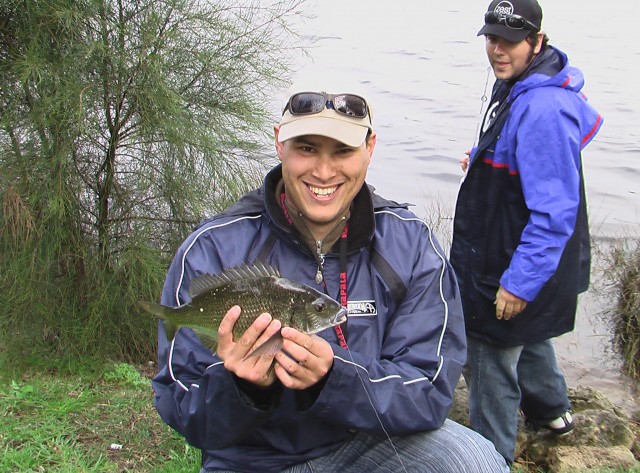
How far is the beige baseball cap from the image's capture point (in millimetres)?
2668

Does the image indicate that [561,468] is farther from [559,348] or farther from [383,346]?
[559,348]

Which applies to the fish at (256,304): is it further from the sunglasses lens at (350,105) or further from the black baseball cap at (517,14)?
the black baseball cap at (517,14)

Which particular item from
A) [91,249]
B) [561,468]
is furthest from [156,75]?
[561,468]

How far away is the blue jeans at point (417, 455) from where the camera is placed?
98.4 inches

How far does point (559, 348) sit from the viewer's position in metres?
6.84

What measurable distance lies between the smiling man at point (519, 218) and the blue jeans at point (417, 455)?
1133 mm

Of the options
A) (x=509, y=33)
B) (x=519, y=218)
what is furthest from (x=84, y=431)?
(x=509, y=33)

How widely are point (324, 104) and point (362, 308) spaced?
30.5 inches

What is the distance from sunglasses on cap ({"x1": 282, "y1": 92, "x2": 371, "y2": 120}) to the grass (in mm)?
1928

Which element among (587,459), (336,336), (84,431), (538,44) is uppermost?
(538,44)

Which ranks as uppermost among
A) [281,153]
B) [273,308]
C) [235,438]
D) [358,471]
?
[281,153]

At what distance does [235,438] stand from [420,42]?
47.7 feet

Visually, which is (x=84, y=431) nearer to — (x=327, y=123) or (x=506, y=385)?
(x=506, y=385)

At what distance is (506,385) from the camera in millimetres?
3809
